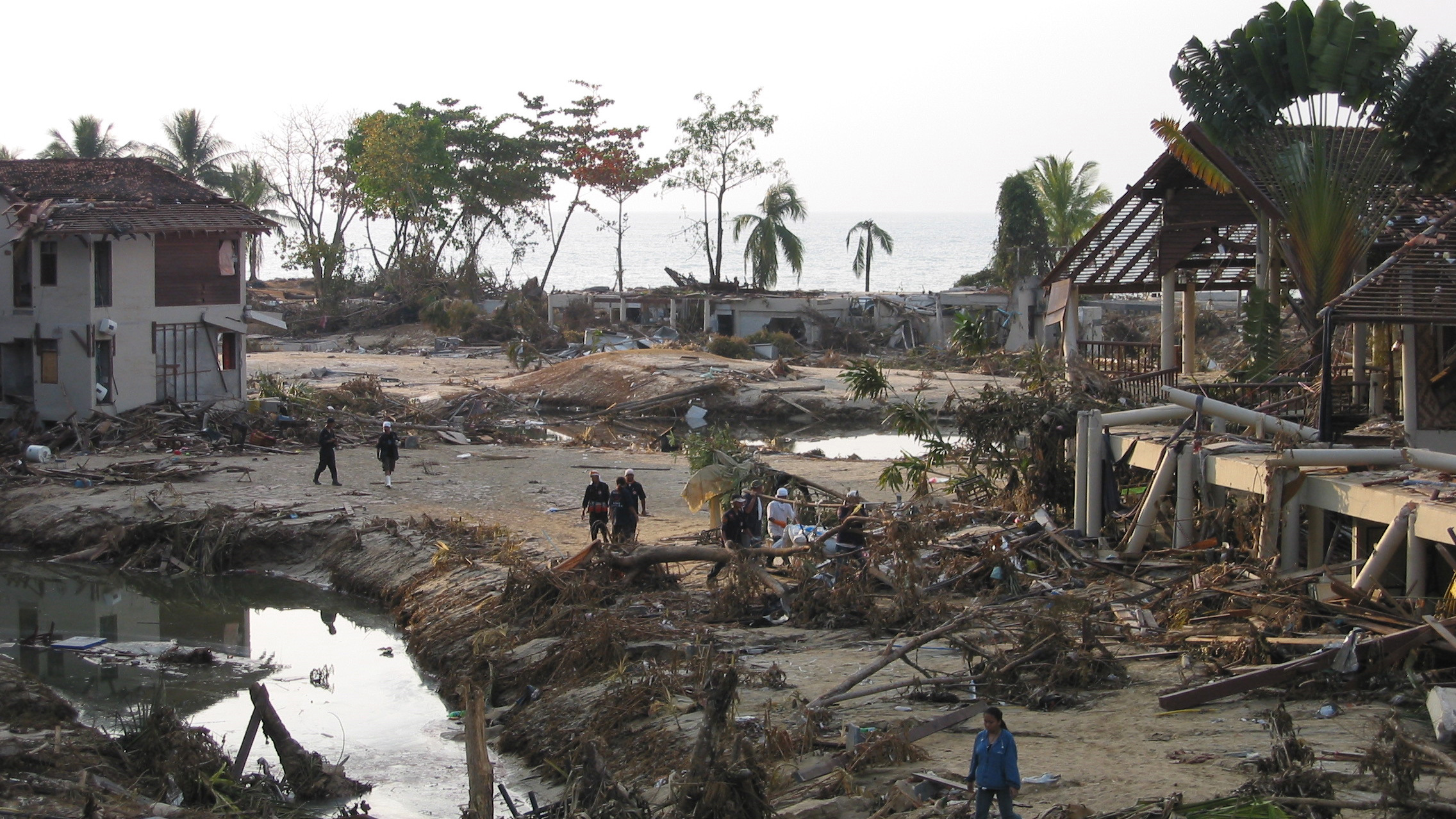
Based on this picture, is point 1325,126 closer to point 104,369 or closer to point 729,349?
point 104,369

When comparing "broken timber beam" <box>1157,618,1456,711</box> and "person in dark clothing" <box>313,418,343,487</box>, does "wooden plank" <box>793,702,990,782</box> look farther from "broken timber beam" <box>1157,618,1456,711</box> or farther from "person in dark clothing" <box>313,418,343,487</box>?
"person in dark clothing" <box>313,418,343,487</box>

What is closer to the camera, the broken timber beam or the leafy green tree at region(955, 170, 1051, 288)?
the broken timber beam

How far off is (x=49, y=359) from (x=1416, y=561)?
25823mm

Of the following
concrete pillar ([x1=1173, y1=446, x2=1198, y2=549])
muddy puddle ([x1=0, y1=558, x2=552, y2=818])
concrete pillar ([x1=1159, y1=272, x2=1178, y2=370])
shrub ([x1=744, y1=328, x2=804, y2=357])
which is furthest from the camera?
A: shrub ([x1=744, y1=328, x2=804, y2=357])

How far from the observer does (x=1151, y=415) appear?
49.7ft

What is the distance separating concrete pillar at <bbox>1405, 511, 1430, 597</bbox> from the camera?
1085 cm

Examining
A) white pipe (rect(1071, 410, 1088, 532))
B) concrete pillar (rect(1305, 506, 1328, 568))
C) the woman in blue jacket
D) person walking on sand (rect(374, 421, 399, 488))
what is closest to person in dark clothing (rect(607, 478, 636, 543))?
white pipe (rect(1071, 410, 1088, 532))

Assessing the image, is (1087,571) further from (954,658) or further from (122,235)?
(122,235)

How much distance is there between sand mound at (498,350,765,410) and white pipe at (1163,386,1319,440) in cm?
2366

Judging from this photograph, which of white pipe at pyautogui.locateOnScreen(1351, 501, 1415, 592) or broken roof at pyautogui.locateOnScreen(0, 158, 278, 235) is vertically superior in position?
broken roof at pyautogui.locateOnScreen(0, 158, 278, 235)

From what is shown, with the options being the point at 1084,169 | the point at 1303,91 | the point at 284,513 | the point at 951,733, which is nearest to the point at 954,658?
the point at 951,733

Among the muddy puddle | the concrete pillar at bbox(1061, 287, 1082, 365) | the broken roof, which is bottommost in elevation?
the muddy puddle

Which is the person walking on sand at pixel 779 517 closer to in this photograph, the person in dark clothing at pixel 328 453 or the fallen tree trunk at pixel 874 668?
the fallen tree trunk at pixel 874 668

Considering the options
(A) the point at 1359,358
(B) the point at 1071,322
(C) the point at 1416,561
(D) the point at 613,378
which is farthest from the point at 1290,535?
(D) the point at 613,378
